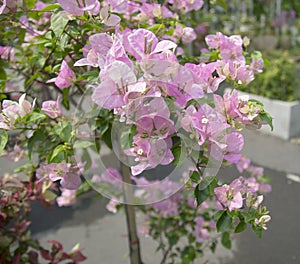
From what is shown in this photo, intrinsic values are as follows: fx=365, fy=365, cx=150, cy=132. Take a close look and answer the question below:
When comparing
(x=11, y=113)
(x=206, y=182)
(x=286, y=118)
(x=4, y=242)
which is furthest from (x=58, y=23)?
(x=286, y=118)

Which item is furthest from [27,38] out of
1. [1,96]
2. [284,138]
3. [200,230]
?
[284,138]

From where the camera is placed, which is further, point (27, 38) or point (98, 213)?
point (98, 213)

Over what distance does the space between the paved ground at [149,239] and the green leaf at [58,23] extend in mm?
1158

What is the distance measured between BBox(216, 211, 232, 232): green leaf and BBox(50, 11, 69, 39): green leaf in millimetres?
489

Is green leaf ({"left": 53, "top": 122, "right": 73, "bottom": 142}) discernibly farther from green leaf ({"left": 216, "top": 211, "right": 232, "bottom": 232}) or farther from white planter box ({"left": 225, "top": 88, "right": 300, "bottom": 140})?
white planter box ({"left": 225, "top": 88, "right": 300, "bottom": 140})

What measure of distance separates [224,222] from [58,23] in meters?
0.52

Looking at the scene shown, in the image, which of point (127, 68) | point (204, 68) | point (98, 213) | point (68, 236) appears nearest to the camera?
point (127, 68)

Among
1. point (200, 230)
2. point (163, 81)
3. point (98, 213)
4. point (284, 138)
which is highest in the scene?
point (163, 81)

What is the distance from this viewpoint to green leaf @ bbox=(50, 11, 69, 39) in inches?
28.6

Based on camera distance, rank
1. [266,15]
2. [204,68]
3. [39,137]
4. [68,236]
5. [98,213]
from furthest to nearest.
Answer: [266,15]
[98,213]
[68,236]
[39,137]
[204,68]

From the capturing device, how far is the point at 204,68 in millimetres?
708

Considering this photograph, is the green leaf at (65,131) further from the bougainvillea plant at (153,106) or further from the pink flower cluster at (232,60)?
the pink flower cluster at (232,60)

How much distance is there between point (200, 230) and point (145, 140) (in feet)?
3.27

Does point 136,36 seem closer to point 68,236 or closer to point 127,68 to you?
point 127,68
